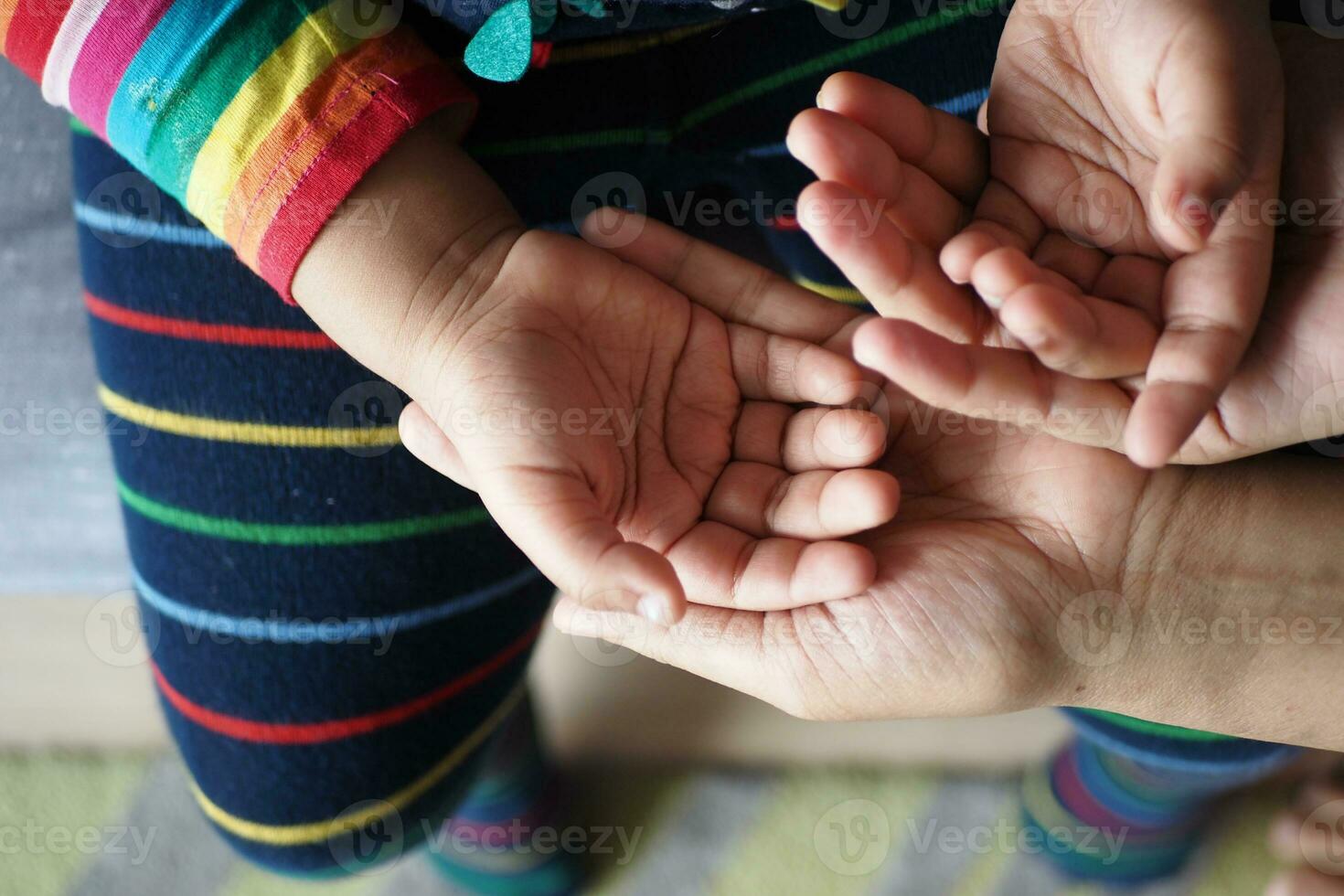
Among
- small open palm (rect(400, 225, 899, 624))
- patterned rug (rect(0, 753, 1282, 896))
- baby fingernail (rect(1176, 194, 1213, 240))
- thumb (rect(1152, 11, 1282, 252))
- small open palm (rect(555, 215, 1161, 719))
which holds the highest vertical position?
thumb (rect(1152, 11, 1282, 252))

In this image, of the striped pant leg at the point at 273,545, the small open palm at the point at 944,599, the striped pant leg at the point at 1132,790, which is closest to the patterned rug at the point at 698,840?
the striped pant leg at the point at 1132,790

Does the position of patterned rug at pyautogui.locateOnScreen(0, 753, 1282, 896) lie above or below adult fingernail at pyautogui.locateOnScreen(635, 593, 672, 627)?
below

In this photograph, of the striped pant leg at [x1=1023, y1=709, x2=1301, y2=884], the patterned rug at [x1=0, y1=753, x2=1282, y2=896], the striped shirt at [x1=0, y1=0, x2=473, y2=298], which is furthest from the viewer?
the patterned rug at [x1=0, y1=753, x2=1282, y2=896]

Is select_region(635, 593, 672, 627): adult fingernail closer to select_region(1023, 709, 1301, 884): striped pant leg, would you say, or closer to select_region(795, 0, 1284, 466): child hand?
select_region(795, 0, 1284, 466): child hand

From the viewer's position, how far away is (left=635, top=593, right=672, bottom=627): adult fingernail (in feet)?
1.56

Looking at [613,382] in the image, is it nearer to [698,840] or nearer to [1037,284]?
[1037,284]

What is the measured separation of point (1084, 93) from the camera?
589 mm

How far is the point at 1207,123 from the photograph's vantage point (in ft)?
1.60

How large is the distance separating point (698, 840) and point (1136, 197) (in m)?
0.75

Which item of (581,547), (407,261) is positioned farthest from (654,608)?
(407,261)

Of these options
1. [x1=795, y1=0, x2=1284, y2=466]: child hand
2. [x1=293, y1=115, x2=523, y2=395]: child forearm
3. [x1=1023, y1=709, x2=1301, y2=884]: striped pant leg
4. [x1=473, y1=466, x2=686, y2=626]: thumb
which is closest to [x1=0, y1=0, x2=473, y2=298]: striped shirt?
→ [x1=293, y1=115, x2=523, y2=395]: child forearm

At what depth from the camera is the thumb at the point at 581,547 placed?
47cm

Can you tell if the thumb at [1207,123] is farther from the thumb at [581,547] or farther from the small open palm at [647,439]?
the thumb at [581,547]

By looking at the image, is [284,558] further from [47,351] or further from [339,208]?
[47,351]
